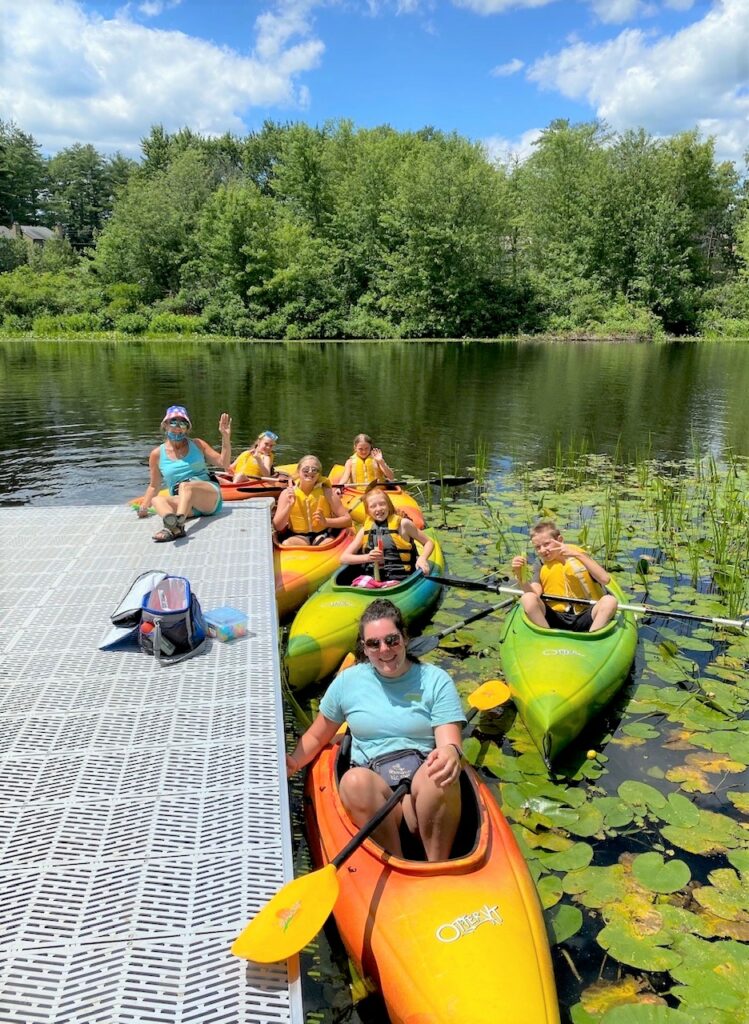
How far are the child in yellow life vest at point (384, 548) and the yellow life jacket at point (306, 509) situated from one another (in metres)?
0.88

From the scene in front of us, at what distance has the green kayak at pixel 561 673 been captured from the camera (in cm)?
407

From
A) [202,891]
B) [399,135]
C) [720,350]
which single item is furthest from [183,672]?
[399,135]

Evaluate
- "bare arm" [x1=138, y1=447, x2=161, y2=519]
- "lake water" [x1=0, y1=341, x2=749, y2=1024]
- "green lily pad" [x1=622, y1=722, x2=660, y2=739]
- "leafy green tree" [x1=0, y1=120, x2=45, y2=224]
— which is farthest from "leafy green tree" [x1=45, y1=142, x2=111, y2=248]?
"green lily pad" [x1=622, y1=722, x2=660, y2=739]

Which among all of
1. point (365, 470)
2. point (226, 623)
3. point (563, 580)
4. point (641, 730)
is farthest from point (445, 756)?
point (365, 470)

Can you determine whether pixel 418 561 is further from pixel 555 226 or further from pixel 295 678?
pixel 555 226

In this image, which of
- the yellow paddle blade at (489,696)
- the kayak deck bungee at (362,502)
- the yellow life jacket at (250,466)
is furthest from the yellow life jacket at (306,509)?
the yellow paddle blade at (489,696)

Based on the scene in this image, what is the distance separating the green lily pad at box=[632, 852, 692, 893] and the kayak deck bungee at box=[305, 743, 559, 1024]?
0.78 metres

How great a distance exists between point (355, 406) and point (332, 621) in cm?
1395

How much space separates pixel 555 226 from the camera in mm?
45781

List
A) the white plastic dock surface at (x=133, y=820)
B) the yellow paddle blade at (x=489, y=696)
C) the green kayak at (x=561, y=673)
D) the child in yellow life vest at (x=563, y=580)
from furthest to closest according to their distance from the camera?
1. the child in yellow life vest at (x=563, y=580)
2. the yellow paddle blade at (x=489, y=696)
3. the green kayak at (x=561, y=673)
4. the white plastic dock surface at (x=133, y=820)

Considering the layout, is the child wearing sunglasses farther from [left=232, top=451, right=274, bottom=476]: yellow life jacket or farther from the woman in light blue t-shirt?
the woman in light blue t-shirt

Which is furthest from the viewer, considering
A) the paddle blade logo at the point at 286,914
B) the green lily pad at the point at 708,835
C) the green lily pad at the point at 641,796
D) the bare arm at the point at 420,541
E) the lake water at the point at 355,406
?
the lake water at the point at 355,406

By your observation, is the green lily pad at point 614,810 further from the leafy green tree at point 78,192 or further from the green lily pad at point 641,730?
the leafy green tree at point 78,192

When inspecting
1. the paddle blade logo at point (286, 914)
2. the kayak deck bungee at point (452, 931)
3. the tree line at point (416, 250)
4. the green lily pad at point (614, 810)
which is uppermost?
the tree line at point (416, 250)
